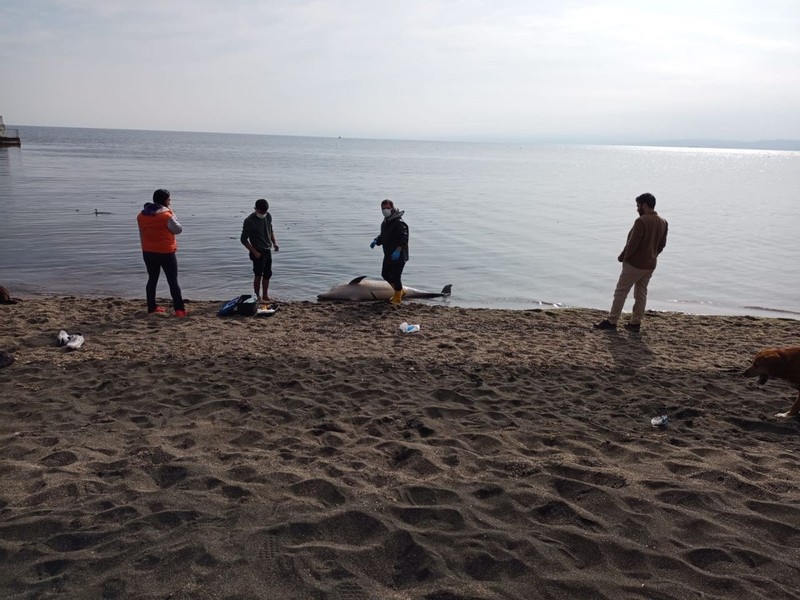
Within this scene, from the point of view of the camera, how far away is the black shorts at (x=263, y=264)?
37.8ft

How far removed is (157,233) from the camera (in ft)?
32.1

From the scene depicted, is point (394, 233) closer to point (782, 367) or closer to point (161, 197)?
point (161, 197)

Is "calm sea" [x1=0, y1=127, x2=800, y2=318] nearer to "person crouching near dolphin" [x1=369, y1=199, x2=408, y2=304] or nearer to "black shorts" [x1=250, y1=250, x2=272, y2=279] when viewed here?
"black shorts" [x1=250, y1=250, x2=272, y2=279]

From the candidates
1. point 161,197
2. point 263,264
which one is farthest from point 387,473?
point 263,264

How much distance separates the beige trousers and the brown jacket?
0.35 ft

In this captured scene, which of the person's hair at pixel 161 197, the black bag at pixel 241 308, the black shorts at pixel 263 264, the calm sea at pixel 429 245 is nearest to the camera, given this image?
the person's hair at pixel 161 197

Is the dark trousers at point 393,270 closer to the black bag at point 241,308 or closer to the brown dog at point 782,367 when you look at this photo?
the black bag at point 241,308

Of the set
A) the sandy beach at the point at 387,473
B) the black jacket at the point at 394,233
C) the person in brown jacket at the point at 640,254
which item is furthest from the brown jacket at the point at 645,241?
the black jacket at the point at 394,233

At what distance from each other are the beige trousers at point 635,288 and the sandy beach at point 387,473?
160cm

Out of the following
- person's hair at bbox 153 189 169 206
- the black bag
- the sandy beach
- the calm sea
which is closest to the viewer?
the sandy beach

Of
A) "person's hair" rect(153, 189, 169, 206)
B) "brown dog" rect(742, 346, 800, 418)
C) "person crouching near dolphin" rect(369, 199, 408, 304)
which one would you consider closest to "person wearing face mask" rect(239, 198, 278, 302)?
"person's hair" rect(153, 189, 169, 206)

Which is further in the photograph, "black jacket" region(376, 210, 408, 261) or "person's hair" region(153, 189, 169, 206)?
"black jacket" region(376, 210, 408, 261)

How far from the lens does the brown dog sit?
6016 millimetres

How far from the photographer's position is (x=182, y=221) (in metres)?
24.3
